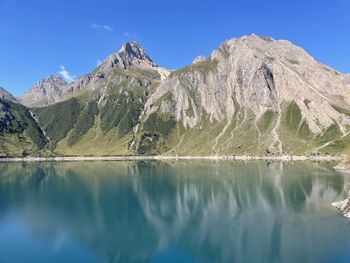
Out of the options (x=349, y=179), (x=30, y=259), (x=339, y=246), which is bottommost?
(x=30, y=259)

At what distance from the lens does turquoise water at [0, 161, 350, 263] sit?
8262 centimetres

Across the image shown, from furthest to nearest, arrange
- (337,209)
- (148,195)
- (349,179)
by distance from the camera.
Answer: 1. (349,179)
2. (148,195)
3. (337,209)

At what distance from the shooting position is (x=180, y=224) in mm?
111312

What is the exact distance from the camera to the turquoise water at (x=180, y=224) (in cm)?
8262

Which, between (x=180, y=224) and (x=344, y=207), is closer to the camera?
(x=180, y=224)

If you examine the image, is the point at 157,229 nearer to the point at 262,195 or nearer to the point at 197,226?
the point at 197,226

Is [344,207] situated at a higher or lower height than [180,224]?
higher

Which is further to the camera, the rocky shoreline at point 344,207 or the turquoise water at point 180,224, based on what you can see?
the rocky shoreline at point 344,207

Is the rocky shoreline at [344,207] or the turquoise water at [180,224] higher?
the rocky shoreline at [344,207]

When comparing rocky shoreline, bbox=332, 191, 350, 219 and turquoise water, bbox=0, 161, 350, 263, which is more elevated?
rocky shoreline, bbox=332, 191, 350, 219

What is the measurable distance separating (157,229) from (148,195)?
5684 cm

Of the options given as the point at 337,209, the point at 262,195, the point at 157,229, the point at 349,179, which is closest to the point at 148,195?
the point at 262,195

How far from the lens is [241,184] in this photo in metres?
182

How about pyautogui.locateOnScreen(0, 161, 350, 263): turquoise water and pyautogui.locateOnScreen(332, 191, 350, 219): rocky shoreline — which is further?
pyautogui.locateOnScreen(332, 191, 350, 219): rocky shoreline
